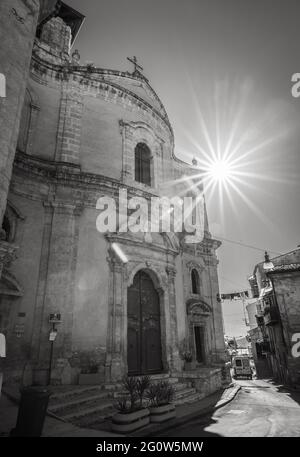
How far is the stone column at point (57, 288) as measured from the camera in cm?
988

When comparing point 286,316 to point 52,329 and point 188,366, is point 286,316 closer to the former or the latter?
Answer: point 188,366

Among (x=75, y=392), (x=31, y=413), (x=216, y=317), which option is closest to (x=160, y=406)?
(x=75, y=392)

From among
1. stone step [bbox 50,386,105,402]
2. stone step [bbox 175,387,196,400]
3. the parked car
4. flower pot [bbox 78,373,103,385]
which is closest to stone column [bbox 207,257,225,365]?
stone step [bbox 175,387,196,400]

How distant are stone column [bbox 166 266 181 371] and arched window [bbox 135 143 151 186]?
5255 mm

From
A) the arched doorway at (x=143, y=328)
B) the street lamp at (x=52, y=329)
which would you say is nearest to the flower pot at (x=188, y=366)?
the arched doorway at (x=143, y=328)

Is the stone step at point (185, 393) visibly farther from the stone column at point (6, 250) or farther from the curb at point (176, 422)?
the stone column at point (6, 250)

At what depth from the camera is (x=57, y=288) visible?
10.8 m

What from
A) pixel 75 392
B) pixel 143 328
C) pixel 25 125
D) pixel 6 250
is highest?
pixel 25 125

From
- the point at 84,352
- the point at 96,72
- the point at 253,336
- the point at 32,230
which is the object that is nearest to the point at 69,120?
the point at 96,72

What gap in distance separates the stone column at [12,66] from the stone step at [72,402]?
505cm

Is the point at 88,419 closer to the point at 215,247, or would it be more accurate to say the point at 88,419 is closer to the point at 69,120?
the point at 69,120

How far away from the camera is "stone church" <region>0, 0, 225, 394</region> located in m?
9.66

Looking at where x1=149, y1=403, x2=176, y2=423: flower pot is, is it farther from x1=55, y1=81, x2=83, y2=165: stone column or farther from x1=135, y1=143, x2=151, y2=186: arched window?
x1=135, y1=143, x2=151, y2=186: arched window

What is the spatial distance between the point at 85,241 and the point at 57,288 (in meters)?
2.31
